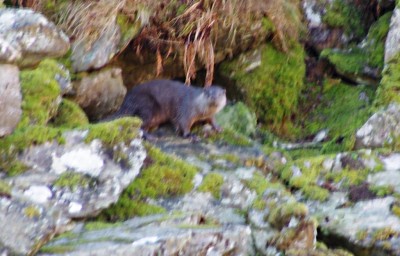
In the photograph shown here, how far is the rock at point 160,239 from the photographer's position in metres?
4.00

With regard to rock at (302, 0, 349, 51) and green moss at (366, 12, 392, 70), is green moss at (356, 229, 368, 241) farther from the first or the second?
rock at (302, 0, 349, 51)

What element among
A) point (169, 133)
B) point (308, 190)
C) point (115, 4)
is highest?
point (115, 4)

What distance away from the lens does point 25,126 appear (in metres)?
4.82

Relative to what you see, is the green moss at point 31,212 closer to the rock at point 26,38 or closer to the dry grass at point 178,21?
the rock at point 26,38

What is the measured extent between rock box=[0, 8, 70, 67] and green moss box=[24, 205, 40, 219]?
1.20 meters

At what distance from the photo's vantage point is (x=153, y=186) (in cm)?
512

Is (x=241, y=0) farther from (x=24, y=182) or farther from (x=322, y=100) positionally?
(x=24, y=182)

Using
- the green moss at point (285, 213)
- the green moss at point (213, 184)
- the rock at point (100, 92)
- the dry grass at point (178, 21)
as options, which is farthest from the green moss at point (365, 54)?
the green moss at point (285, 213)

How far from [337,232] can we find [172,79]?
344 centimetres

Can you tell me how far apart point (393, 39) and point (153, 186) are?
3.68 meters

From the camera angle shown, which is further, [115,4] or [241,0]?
[241,0]

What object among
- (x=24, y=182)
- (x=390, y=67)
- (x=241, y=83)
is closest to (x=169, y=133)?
(x=241, y=83)

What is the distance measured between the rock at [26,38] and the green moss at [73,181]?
909 millimetres

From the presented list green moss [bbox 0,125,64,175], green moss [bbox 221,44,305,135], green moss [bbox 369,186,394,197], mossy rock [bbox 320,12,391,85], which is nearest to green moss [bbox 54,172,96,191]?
green moss [bbox 0,125,64,175]
